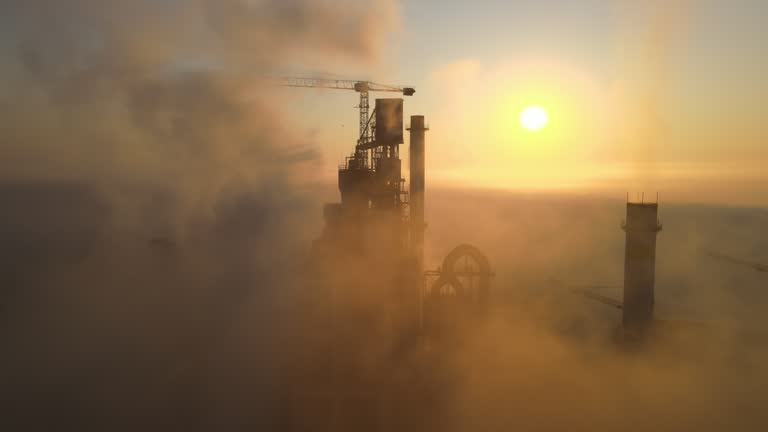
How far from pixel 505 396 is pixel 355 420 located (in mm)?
12324

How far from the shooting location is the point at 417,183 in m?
36.7

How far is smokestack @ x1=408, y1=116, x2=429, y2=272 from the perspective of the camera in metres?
A: 36.0

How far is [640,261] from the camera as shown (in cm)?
3497

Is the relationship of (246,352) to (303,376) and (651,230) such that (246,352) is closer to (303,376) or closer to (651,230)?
(303,376)

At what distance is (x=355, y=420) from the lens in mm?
29469

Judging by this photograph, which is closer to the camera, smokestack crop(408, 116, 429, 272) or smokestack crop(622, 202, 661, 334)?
smokestack crop(622, 202, 661, 334)

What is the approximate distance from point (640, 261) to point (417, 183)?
17959 mm

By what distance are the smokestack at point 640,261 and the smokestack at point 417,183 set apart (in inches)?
622

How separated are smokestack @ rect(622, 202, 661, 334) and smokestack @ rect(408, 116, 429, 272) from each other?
15.8 m

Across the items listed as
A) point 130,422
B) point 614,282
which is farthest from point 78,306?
point 614,282

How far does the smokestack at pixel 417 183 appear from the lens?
1417 inches

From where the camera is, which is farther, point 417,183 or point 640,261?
point 417,183

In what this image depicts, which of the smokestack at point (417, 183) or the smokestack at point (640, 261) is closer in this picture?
the smokestack at point (640, 261)

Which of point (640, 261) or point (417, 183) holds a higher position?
point (417, 183)
